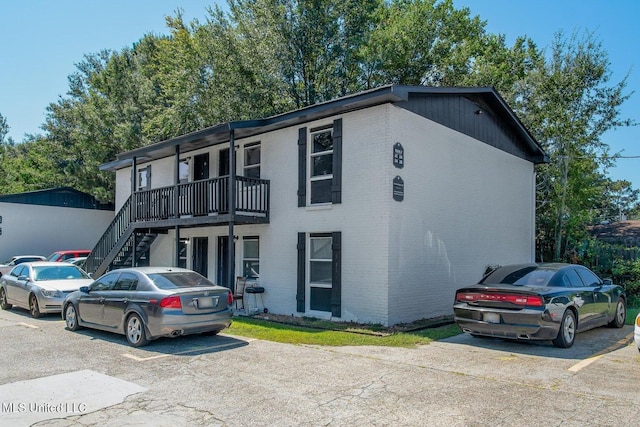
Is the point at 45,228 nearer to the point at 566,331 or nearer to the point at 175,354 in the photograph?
the point at 175,354

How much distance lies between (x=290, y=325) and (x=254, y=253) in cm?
404

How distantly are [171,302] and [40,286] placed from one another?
612 centimetres

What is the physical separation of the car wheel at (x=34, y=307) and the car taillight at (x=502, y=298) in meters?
10.5

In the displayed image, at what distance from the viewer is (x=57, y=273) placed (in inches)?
550

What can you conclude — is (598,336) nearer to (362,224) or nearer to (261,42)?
(362,224)

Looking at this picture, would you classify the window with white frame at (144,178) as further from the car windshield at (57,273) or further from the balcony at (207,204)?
the car windshield at (57,273)

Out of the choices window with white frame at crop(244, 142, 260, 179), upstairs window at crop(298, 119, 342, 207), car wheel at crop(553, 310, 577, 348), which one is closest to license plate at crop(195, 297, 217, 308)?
upstairs window at crop(298, 119, 342, 207)

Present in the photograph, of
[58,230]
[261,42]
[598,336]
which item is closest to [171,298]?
[598,336]

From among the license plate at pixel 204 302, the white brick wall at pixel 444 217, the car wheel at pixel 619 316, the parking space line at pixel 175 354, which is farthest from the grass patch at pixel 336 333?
the car wheel at pixel 619 316

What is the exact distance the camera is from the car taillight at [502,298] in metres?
8.54

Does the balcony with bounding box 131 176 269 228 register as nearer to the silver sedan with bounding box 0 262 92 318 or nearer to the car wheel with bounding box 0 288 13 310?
the silver sedan with bounding box 0 262 92 318

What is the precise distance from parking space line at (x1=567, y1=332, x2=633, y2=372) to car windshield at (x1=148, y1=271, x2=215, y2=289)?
6.71 m

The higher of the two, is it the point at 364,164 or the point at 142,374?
the point at 364,164

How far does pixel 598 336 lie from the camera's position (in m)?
10.2
